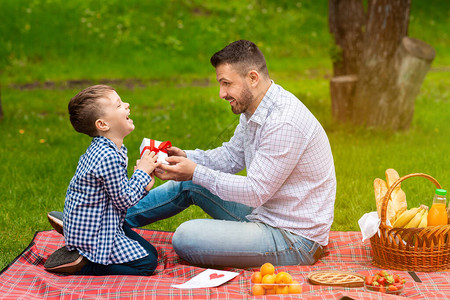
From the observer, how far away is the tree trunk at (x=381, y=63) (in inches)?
285

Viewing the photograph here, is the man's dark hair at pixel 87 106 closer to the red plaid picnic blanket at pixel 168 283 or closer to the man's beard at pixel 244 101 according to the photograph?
the man's beard at pixel 244 101

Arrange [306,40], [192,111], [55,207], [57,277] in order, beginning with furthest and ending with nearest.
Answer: [306,40]
[192,111]
[55,207]
[57,277]

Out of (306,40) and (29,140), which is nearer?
(29,140)

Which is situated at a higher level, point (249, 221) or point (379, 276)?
point (249, 221)

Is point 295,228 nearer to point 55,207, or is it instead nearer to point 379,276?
point 379,276

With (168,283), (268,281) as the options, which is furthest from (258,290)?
(168,283)

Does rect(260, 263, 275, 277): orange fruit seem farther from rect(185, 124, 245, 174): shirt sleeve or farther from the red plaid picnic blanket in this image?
rect(185, 124, 245, 174): shirt sleeve

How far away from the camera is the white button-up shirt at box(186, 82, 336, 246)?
3.39 m

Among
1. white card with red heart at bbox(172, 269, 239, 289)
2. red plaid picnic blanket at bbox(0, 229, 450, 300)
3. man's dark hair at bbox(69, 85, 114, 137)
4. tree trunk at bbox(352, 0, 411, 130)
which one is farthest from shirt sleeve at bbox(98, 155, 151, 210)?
tree trunk at bbox(352, 0, 411, 130)

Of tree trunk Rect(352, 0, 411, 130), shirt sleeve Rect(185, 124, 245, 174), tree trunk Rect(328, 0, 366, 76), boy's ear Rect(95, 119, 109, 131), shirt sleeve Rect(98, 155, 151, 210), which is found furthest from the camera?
tree trunk Rect(328, 0, 366, 76)

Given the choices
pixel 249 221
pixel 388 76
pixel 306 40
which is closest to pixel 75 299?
pixel 249 221

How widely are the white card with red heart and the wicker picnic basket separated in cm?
90

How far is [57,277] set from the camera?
347cm

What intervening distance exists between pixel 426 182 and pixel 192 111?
12.7 feet
